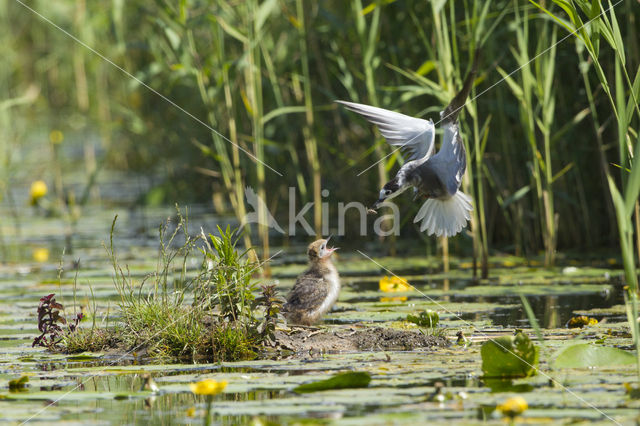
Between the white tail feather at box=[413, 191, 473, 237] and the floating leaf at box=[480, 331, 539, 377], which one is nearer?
the floating leaf at box=[480, 331, 539, 377]

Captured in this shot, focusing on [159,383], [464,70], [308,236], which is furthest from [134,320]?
[308,236]

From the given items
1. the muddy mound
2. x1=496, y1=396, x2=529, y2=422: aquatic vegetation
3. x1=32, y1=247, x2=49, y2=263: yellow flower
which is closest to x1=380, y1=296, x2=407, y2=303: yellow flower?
the muddy mound

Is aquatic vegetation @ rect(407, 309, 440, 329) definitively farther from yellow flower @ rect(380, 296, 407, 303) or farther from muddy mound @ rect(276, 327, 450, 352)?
yellow flower @ rect(380, 296, 407, 303)

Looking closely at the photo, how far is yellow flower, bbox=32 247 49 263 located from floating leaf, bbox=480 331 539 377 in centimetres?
549

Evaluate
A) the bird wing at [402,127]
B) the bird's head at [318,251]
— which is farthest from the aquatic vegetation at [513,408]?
the bird's head at [318,251]

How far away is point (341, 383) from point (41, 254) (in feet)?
18.9

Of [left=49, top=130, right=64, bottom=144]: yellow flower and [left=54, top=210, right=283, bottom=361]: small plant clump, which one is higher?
[left=49, top=130, right=64, bottom=144]: yellow flower

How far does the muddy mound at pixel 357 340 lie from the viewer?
4.74 meters

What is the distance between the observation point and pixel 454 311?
18.9 feet

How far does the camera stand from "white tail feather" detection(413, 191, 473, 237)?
5605 mm

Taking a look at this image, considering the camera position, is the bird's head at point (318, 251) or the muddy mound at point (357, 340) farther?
the bird's head at point (318, 251)

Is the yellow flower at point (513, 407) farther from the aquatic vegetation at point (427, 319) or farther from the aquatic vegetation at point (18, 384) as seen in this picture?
the aquatic vegetation at point (18, 384)

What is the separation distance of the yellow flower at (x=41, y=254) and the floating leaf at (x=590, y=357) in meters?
5.65

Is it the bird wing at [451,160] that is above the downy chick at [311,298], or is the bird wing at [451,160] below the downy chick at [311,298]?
above
